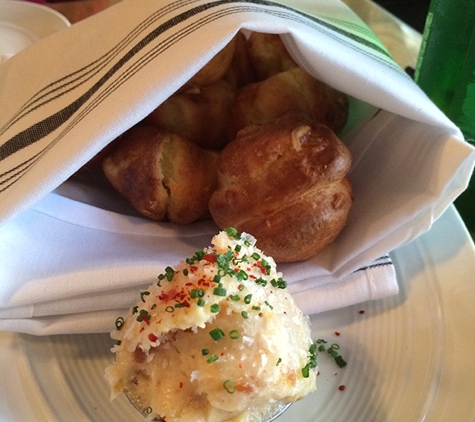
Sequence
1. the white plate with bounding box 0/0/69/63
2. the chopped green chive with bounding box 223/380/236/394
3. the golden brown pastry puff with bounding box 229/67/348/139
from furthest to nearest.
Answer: the white plate with bounding box 0/0/69/63
the golden brown pastry puff with bounding box 229/67/348/139
the chopped green chive with bounding box 223/380/236/394

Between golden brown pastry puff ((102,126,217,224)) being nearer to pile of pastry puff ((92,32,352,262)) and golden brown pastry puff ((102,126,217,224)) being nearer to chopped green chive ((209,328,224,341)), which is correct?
pile of pastry puff ((92,32,352,262))

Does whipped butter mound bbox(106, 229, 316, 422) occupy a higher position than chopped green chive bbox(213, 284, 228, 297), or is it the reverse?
chopped green chive bbox(213, 284, 228, 297)

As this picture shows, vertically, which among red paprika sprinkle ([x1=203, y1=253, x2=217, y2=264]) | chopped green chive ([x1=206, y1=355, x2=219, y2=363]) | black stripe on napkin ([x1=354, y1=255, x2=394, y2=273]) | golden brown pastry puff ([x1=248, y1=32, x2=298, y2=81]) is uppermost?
golden brown pastry puff ([x1=248, y1=32, x2=298, y2=81])

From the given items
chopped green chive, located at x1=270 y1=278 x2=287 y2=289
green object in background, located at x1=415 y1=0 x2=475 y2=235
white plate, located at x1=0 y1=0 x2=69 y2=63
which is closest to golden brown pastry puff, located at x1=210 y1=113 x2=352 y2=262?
chopped green chive, located at x1=270 y1=278 x2=287 y2=289

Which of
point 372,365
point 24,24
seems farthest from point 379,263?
point 24,24

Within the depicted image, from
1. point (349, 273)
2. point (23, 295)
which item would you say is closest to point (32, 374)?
point (23, 295)

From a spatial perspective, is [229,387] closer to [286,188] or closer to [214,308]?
[214,308]

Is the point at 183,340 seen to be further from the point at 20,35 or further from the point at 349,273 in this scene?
the point at 20,35
